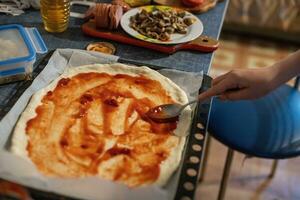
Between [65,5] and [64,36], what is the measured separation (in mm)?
105

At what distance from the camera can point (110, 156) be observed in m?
0.91

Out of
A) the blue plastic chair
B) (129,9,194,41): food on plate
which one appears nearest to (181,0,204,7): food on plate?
(129,9,194,41): food on plate

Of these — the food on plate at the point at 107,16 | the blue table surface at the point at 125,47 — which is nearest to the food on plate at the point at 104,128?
the blue table surface at the point at 125,47

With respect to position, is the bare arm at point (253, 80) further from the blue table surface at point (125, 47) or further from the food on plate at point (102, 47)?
the food on plate at point (102, 47)

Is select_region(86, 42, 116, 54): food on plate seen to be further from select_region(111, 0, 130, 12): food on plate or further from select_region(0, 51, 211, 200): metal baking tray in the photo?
select_region(111, 0, 130, 12): food on plate

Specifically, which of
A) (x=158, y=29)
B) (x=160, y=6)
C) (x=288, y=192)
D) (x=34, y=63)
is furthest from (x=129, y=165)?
(x=288, y=192)

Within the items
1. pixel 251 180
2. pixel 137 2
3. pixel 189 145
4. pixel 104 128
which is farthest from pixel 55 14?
pixel 251 180

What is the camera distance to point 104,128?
3.25 ft

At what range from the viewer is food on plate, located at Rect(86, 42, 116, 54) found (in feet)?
4.25

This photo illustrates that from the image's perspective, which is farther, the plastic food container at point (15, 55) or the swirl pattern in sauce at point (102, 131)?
the plastic food container at point (15, 55)

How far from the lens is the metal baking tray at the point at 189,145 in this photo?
814 mm

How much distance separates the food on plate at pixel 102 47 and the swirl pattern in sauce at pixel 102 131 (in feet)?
0.50

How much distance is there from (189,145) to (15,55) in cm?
53

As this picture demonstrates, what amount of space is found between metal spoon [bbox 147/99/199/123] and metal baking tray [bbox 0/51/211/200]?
0.14ft
